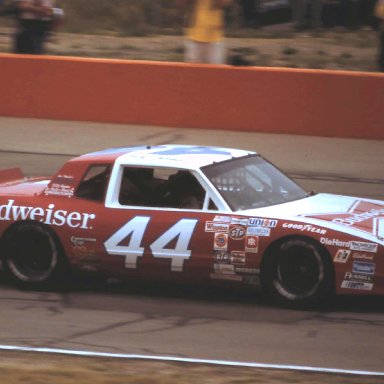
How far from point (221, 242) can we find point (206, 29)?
25.7 ft

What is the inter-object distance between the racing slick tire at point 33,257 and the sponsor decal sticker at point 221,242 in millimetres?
1326

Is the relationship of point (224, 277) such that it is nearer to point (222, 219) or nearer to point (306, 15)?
point (222, 219)

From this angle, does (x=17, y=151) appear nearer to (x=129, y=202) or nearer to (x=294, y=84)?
(x=294, y=84)

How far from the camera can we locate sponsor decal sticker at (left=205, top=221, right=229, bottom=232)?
880 centimetres

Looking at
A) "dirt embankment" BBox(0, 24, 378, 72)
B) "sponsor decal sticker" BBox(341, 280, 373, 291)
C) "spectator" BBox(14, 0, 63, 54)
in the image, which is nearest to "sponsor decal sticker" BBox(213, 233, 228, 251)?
"sponsor decal sticker" BBox(341, 280, 373, 291)

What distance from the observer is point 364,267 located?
8422 mm

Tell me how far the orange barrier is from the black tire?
25.0 ft

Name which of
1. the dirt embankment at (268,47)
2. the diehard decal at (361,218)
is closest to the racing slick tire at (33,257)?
the diehard decal at (361,218)

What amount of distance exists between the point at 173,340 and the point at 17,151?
27.3 feet

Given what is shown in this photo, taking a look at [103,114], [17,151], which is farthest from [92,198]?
[103,114]

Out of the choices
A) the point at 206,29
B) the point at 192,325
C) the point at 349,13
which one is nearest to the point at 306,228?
the point at 192,325

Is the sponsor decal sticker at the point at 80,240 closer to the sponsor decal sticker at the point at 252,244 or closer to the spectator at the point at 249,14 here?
the sponsor decal sticker at the point at 252,244

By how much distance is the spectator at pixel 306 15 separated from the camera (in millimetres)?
26141

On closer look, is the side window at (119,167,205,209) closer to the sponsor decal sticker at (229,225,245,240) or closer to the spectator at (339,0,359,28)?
the sponsor decal sticker at (229,225,245,240)
